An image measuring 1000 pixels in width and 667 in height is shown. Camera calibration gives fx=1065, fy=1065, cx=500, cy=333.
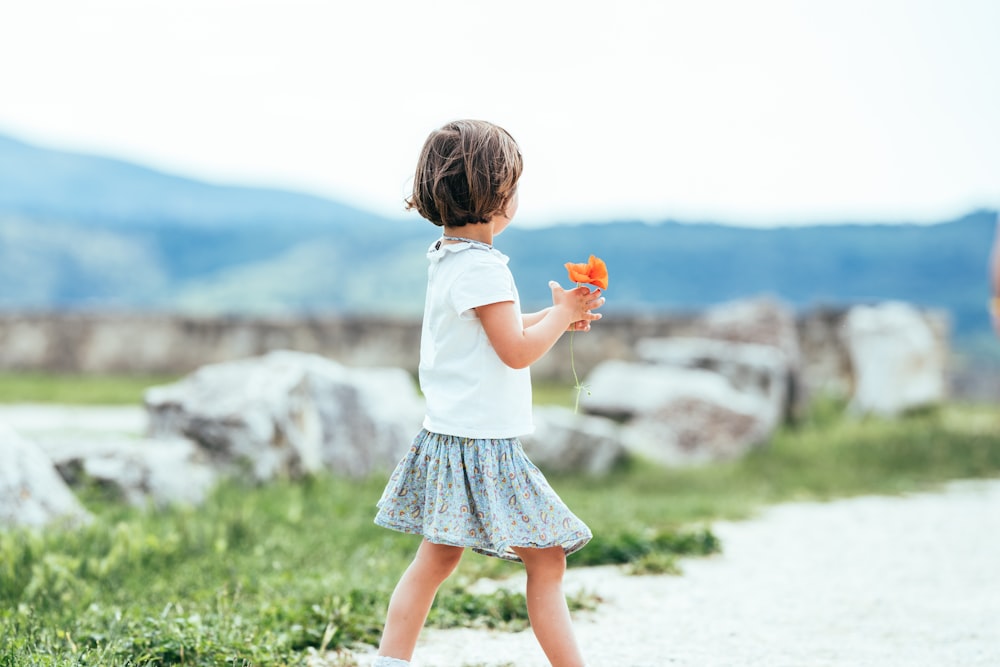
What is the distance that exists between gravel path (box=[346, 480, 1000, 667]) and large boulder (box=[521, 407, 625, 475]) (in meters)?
1.50

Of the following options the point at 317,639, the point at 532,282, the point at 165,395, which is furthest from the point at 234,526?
the point at 532,282

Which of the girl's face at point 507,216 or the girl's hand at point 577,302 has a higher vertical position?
the girl's face at point 507,216

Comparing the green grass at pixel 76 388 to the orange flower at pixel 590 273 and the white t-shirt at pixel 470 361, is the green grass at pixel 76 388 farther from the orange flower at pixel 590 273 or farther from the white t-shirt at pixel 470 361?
the orange flower at pixel 590 273

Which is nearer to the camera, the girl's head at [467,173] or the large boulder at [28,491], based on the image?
the girl's head at [467,173]

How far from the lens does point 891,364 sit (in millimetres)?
9703

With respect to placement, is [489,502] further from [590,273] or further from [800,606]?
[800,606]

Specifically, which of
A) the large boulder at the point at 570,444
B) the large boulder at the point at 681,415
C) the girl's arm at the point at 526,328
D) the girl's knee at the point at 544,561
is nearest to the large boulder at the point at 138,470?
the large boulder at the point at 570,444

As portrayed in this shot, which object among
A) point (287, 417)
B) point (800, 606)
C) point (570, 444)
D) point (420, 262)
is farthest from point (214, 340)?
point (420, 262)

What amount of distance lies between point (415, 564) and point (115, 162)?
3321 inches

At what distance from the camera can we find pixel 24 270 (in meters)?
54.2

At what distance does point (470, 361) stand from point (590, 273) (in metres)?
0.34

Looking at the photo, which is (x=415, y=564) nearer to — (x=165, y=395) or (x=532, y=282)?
(x=165, y=395)

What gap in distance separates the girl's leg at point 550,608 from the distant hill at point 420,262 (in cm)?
4352

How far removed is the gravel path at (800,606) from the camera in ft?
9.53
